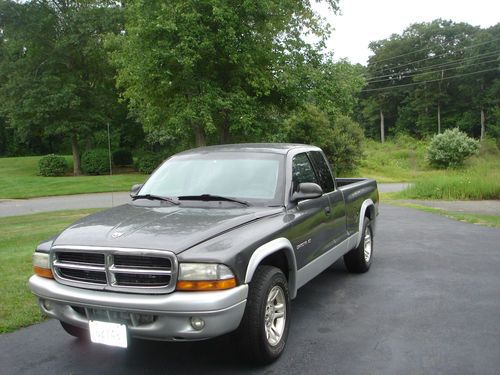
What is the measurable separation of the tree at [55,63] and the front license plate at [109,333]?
2985 cm

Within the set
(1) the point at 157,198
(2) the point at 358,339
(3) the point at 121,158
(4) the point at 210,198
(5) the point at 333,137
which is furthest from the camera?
(3) the point at 121,158

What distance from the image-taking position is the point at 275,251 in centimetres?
394

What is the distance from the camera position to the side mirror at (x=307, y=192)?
4523mm

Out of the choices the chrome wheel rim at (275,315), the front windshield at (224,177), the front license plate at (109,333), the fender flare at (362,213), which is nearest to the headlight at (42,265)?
the front license plate at (109,333)

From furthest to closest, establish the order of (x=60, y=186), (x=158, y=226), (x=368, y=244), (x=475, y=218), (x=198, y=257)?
1. (x=60, y=186)
2. (x=475, y=218)
3. (x=368, y=244)
4. (x=158, y=226)
5. (x=198, y=257)

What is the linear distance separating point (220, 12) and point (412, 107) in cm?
6406

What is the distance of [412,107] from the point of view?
73.3 metres

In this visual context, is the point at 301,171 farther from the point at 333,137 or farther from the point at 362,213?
the point at 333,137

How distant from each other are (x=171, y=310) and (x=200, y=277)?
11.6 inches

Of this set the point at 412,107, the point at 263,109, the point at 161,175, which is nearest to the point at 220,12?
the point at 263,109

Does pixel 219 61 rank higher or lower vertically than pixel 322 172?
higher

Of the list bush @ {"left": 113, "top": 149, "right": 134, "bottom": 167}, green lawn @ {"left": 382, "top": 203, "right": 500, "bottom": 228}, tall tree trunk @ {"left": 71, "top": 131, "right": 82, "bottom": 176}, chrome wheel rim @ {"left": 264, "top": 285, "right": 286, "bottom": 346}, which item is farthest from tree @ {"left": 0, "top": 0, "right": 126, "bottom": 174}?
chrome wheel rim @ {"left": 264, "top": 285, "right": 286, "bottom": 346}

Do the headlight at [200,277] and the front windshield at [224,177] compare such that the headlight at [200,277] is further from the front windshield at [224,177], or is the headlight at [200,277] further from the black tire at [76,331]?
the black tire at [76,331]

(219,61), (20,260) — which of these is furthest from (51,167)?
(20,260)
